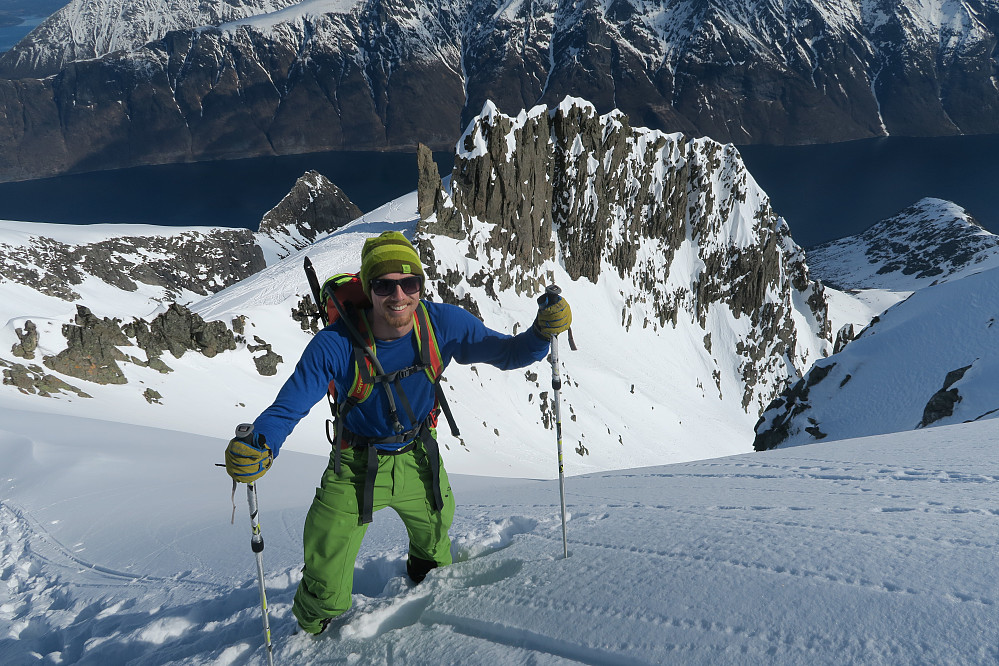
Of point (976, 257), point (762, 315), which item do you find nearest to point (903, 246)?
point (976, 257)

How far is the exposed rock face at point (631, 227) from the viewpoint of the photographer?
4744 cm

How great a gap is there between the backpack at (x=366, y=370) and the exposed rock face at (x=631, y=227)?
35.2m

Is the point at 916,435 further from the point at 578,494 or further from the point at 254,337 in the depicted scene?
the point at 254,337

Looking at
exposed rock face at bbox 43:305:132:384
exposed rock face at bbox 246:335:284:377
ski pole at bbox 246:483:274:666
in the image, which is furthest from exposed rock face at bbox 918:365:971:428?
exposed rock face at bbox 43:305:132:384

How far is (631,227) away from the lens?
64750 millimetres

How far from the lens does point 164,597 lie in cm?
473

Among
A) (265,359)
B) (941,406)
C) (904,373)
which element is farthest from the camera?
(265,359)

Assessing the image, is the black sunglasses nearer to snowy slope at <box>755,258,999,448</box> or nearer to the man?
the man

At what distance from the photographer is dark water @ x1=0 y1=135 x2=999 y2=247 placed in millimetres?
118250

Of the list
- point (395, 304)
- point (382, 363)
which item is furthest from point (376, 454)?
point (395, 304)

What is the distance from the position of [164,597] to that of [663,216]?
226 feet

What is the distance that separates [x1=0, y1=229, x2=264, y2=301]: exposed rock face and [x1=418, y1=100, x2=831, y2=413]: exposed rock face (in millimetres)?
37121

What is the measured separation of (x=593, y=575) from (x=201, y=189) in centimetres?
16439

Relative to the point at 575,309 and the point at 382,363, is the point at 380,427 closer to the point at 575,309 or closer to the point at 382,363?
the point at 382,363
